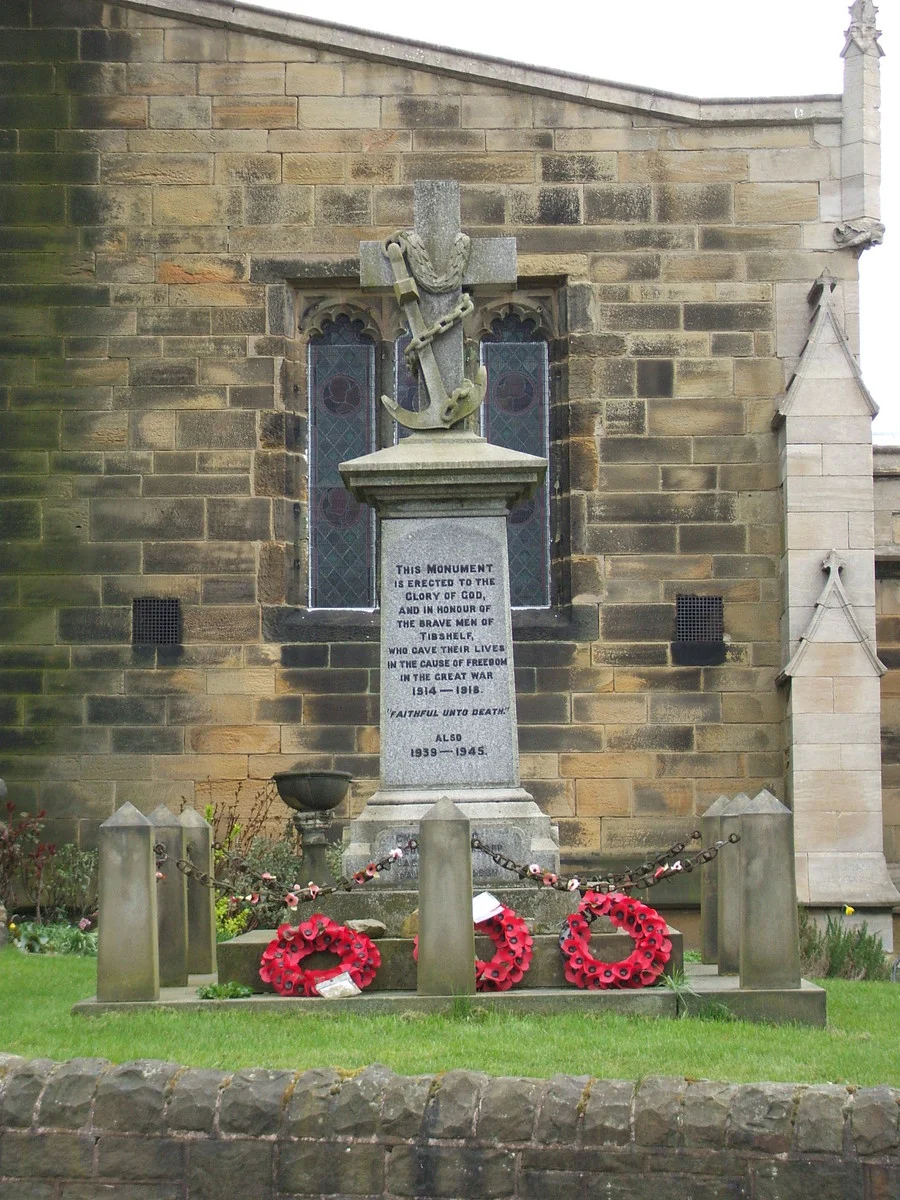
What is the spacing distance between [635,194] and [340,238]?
2.65 m

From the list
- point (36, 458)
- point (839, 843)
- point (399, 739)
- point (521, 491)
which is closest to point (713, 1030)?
point (399, 739)

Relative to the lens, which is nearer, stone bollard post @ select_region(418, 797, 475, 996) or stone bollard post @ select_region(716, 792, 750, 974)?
stone bollard post @ select_region(418, 797, 475, 996)

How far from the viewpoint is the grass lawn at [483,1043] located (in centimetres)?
749

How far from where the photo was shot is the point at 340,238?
54.4 feet

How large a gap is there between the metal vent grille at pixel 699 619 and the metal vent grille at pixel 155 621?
435 cm

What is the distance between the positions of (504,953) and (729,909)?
5.86ft

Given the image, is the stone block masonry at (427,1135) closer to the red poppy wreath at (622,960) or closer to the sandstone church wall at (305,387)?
the red poppy wreath at (622,960)

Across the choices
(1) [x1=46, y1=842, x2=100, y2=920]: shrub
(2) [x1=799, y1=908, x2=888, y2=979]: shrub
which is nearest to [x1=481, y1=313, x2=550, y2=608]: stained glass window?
(2) [x1=799, y1=908, x2=888, y2=979]: shrub

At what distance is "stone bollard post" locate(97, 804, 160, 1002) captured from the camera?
9031 millimetres

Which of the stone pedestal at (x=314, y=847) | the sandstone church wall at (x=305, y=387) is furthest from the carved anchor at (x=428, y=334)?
the sandstone church wall at (x=305, y=387)

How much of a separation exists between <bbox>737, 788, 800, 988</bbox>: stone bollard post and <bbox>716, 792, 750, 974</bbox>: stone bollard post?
3.76 feet

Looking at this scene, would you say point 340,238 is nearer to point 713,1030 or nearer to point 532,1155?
point 713,1030

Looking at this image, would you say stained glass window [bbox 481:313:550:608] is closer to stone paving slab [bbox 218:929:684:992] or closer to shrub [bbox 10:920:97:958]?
shrub [bbox 10:920:97:958]

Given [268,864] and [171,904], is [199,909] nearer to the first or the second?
[171,904]
